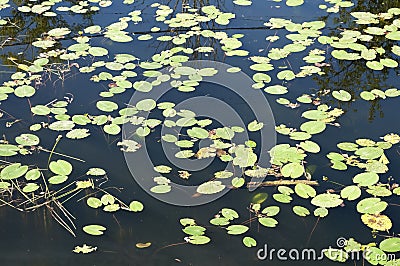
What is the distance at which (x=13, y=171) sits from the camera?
2084mm

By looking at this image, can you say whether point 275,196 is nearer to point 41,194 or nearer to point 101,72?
point 41,194

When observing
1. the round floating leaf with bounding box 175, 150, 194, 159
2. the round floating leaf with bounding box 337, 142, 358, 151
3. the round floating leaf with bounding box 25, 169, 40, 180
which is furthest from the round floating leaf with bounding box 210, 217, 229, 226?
the round floating leaf with bounding box 25, 169, 40, 180

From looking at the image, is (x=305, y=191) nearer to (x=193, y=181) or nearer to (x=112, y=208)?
(x=193, y=181)

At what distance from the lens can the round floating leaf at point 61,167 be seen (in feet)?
6.82

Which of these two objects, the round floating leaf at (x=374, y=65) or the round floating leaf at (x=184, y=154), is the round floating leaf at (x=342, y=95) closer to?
the round floating leaf at (x=374, y=65)

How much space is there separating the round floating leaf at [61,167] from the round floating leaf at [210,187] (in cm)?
50

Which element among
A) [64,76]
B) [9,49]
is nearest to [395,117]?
[64,76]

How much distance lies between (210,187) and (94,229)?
1.39ft

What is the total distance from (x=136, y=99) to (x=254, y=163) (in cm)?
67

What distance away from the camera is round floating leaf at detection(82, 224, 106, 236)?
1.82 meters

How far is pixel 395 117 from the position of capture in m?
2.32

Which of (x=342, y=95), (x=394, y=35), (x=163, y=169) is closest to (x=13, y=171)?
(x=163, y=169)

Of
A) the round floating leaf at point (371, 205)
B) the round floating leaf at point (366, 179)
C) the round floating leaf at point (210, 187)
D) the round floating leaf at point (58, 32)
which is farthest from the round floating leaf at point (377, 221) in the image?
the round floating leaf at point (58, 32)

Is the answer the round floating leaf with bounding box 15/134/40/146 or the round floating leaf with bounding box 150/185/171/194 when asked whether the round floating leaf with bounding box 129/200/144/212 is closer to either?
the round floating leaf with bounding box 150/185/171/194
